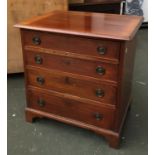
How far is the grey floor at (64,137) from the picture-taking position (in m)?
1.63

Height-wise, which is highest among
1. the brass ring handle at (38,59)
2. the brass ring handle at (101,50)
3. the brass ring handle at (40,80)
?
the brass ring handle at (101,50)

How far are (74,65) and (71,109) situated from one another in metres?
0.35

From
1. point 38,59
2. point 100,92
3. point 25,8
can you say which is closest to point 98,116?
point 100,92

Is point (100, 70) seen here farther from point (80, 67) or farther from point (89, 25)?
point (89, 25)

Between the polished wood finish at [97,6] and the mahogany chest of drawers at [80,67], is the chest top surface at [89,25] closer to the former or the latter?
the mahogany chest of drawers at [80,67]

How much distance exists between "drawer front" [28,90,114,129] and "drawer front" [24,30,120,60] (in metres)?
0.37

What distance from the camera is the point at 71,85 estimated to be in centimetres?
161

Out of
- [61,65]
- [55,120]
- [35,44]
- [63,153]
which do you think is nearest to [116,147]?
[63,153]

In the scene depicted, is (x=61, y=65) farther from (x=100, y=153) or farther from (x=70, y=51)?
(x=100, y=153)

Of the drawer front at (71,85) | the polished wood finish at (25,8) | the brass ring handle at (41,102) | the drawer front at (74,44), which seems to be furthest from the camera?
the polished wood finish at (25,8)

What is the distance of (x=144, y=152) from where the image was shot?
161 centimetres

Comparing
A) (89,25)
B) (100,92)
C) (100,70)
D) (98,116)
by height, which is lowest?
(98,116)

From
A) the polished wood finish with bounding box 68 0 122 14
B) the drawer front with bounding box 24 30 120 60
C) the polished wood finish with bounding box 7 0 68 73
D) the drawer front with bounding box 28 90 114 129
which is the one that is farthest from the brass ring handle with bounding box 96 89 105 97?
the polished wood finish with bounding box 68 0 122 14

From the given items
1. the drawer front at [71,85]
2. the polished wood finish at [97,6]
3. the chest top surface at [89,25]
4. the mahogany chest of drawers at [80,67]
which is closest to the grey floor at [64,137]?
the mahogany chest of drawers at [80,67]
